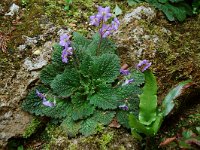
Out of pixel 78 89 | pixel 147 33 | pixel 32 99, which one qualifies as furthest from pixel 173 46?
pixel 32 99

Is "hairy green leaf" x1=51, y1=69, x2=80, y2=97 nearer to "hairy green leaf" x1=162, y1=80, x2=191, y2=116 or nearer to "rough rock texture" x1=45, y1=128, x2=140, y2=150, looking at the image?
"rough rock texture" x1=45, y1=128, x2=140, y2=150

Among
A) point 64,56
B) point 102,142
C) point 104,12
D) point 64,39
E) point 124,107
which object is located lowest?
point 102,142

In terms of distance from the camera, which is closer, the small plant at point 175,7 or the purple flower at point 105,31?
the purple flower at point 105,31

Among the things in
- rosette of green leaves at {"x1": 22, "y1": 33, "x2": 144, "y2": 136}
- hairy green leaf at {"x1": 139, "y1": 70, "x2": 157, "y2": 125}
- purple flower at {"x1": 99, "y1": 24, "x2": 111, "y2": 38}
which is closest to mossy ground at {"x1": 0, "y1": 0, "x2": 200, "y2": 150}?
rosette of green leaves at {"x1": 22, "y1": 33, "x2": 144, "y2": 136}

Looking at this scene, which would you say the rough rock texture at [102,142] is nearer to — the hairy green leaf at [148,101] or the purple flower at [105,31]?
the hairy green leaf at [148,101]

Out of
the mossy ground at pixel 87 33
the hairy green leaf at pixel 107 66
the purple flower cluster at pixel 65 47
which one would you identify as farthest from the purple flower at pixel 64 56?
the mossy ground at pixel 87 33

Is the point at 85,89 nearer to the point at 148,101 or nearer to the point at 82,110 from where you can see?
the point at 82,110

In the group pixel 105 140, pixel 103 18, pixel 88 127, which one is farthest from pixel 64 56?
pixel 105 140

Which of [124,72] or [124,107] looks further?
[124,72]
